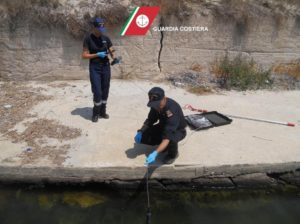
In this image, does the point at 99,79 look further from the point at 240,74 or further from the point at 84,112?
the point at 240,74

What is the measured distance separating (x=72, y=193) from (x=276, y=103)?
424 cm

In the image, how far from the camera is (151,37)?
689 centimetres

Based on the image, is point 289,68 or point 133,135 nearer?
point 133,135

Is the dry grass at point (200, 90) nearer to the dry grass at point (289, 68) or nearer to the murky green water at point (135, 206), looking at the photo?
the dry grass at point (289, 68)

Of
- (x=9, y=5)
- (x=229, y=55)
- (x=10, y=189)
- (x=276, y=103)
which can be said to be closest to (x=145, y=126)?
(x=10, y=189)

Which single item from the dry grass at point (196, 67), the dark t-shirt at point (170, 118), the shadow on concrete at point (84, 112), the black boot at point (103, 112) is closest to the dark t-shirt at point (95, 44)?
the black boot at point (103, 112)

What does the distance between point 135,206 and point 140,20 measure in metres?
4.27

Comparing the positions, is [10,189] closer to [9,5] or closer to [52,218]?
[52,218]

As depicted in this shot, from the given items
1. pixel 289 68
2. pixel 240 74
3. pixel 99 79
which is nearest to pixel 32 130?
pixel 99 79

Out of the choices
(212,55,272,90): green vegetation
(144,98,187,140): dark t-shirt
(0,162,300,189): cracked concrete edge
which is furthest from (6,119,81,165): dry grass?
(212,55,272,90): green vegetation

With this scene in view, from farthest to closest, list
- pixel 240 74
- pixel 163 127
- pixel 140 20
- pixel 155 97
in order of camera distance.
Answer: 1. pixel 240 74
2. pixel 140 20
3. pixel 163 127
4. pixel 155 97

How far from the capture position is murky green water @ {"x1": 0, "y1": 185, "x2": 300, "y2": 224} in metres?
3.70

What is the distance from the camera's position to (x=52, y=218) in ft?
12.0

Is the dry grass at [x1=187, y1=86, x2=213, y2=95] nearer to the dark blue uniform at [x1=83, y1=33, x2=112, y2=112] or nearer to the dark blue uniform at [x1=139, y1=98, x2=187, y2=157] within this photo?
the dark blue uniform at [x1=83, y1=33, x2=112, y2=112]
